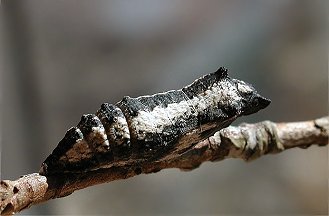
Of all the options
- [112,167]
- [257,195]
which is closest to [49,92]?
[257,195]

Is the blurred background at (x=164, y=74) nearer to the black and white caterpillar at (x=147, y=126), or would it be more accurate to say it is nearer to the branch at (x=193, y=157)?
the branch at (x=193, y=157)

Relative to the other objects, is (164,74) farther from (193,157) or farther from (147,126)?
(147,126)

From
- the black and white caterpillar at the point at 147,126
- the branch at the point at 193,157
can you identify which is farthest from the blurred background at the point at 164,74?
the black and white caterpillar at the point at 147,126

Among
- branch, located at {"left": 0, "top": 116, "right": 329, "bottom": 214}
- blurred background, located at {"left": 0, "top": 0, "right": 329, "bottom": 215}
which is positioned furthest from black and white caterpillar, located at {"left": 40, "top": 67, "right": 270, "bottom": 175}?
blurred background, located at {"left": 0, "top": 0, "right": 329, "bottom": 215}

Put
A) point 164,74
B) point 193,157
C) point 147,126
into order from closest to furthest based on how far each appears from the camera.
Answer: point 147,126, point 193,157, point 164,74

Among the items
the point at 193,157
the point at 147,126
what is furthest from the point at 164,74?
the point at 147,126
